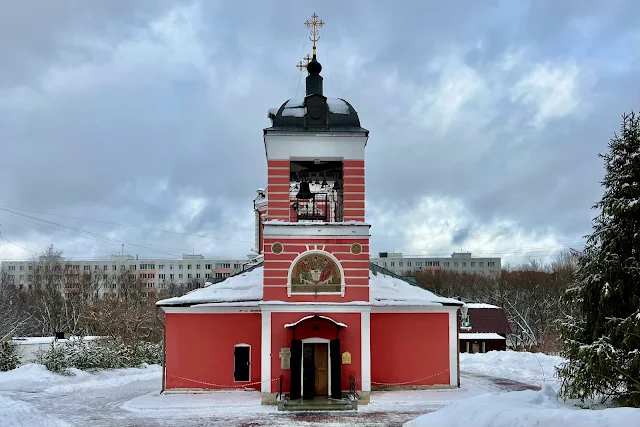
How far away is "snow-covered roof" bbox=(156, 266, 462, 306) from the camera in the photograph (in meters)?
21.5

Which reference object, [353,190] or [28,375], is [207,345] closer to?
[353,190]

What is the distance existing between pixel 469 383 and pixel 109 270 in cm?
7618

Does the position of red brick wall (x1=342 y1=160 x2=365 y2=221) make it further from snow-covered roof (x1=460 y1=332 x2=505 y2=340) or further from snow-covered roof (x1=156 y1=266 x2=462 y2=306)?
snow-covered roof (x1=460 y1=332 x2=505 y2=340)

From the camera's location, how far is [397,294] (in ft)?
73.6

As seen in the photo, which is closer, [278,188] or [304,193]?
[278,188]

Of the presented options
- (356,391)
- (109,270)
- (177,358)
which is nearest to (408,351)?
(356,391)

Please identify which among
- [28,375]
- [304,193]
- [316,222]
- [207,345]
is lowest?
[28,375]

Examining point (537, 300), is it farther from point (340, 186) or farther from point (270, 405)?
point (270, 405)

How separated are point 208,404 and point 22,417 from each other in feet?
18.7

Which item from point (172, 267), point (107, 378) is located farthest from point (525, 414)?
point (172, 267)

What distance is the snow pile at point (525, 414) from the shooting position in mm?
9242

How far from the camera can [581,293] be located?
12.4m

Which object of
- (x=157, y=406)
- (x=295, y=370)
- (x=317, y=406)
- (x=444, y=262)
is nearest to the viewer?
(x=317, y=406)

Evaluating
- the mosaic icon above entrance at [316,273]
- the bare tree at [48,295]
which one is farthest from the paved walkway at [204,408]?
the bare tree at [48,295]
